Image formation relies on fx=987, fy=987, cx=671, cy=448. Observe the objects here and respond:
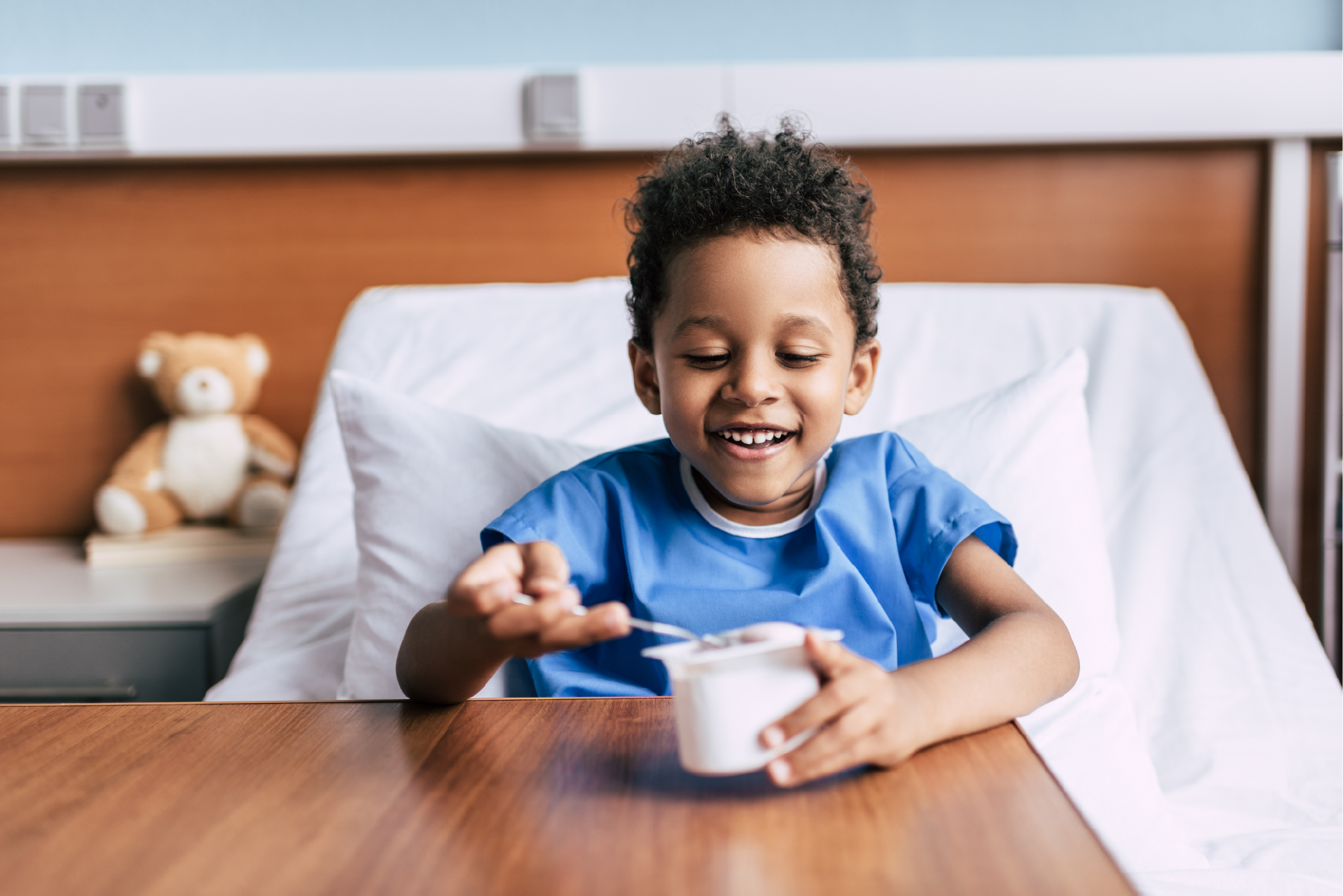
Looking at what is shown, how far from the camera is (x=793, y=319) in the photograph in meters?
0.80

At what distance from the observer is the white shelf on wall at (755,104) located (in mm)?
1609

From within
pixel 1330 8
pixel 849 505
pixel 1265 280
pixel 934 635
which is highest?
pixel 1330 8

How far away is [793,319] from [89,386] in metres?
1.56

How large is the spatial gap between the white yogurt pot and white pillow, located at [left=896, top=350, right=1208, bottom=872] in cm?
52

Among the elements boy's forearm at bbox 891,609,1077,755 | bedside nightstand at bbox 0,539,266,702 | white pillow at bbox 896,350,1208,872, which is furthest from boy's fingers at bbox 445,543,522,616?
bedside nightstand at bbox 0,539,266,702

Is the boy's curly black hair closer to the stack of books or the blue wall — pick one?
the blue wall

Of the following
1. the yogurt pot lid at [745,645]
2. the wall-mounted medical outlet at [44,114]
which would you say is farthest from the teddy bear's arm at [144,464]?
the yogurt pot lid at [745,645]

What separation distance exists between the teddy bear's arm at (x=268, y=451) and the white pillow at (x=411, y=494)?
672 mm

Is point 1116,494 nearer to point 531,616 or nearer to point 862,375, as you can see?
point 862,375

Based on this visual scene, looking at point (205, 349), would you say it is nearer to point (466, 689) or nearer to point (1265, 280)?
point (466, 689)

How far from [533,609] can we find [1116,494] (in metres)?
1.01

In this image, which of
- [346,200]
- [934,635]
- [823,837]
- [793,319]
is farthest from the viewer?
[346,200]

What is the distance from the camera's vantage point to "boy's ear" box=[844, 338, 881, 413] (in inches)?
37.4

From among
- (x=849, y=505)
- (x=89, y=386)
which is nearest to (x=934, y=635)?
(x=849, y=505)
